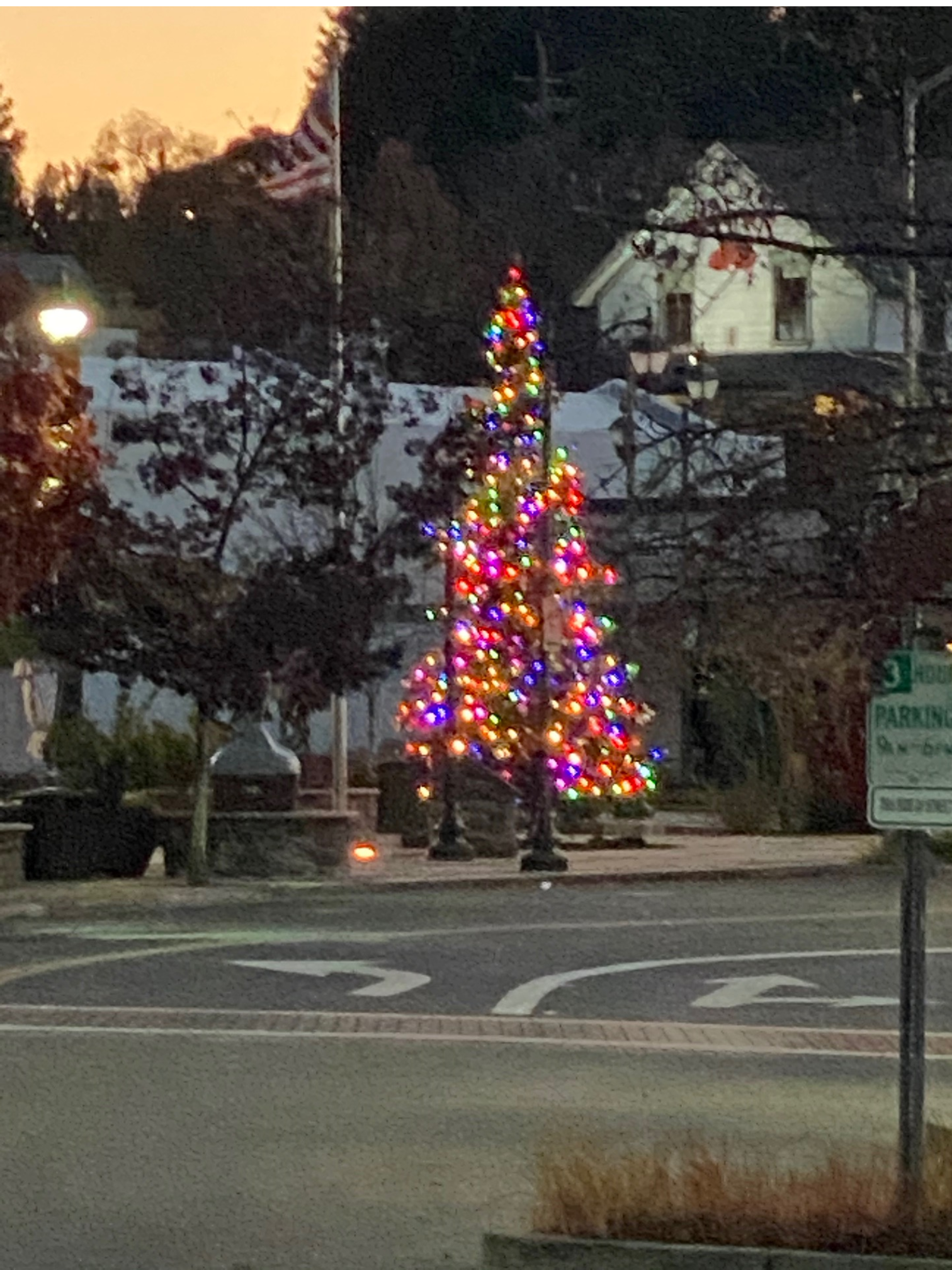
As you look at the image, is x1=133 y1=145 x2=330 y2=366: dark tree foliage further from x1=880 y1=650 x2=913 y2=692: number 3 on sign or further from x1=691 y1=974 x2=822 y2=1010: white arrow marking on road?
x1=880 y1=650 x2=913 y2=692: number 3 on sign

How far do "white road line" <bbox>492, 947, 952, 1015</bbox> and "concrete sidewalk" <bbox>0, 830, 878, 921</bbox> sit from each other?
238 inches

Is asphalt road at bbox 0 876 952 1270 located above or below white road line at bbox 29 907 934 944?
below

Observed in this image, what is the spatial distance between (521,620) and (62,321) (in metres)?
7.98

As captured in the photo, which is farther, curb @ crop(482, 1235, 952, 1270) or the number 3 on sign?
the number 3 on sign

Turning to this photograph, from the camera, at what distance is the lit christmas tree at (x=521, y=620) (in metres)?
27.5

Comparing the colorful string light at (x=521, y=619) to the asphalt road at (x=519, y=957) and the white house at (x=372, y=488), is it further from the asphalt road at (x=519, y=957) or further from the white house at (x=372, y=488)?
the white house at (x=372, y=488)

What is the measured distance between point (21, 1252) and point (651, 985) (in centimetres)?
884

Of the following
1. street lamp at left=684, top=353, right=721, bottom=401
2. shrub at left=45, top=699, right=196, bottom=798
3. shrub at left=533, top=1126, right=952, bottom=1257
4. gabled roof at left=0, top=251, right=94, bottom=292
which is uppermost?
gabled roof at left=0, top=251, right=94, bottom=292

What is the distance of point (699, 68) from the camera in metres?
43.3

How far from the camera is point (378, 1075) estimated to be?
1258 centimetres

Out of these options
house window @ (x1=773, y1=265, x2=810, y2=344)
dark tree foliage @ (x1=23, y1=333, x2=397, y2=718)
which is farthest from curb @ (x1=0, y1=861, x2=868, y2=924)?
house window @ (x1=773, y1=265, x2=810, y2=344)

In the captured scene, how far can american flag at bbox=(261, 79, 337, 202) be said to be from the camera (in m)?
27.4

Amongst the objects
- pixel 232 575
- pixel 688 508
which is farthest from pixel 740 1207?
pixel 232 575

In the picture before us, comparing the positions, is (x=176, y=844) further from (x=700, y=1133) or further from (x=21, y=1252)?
(x=21, y=1252)
